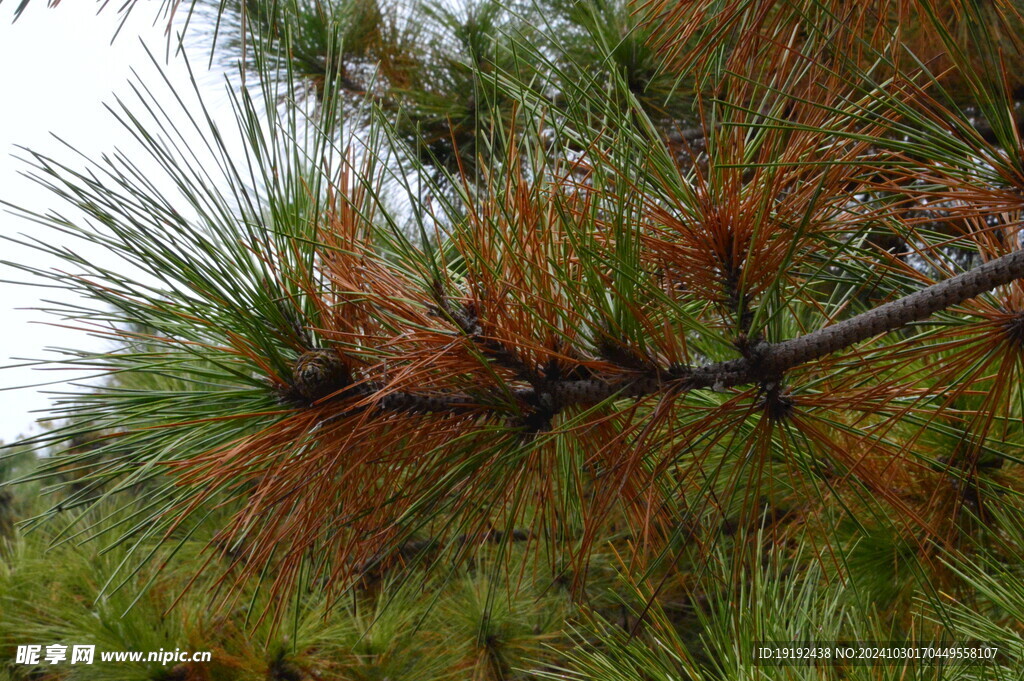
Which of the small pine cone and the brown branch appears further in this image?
the small pine cone

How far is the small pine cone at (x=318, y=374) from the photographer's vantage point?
0.46 meters

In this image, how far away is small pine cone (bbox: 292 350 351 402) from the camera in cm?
46

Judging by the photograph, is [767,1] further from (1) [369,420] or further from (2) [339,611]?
(2) [339,611]

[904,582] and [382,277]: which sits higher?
[382,277]

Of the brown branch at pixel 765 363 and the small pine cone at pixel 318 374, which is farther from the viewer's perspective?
the small pine cone at pixel 318 374

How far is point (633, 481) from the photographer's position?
1.81ft

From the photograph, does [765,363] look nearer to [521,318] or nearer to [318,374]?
[521,318]

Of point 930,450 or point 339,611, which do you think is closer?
point 930,450

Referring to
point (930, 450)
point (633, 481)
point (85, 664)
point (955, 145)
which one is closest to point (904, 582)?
point (930, 450)

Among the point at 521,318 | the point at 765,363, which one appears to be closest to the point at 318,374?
the point at 521,318

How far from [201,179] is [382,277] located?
0.12m

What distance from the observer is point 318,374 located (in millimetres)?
455

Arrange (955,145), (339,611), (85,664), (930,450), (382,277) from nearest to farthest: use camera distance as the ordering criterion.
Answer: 1. (955,145)
2. (382,277)
3. (930,450)
4. (85,664)
5. (339,611)

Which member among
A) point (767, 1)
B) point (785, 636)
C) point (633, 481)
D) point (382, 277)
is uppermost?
point (767, 1)
